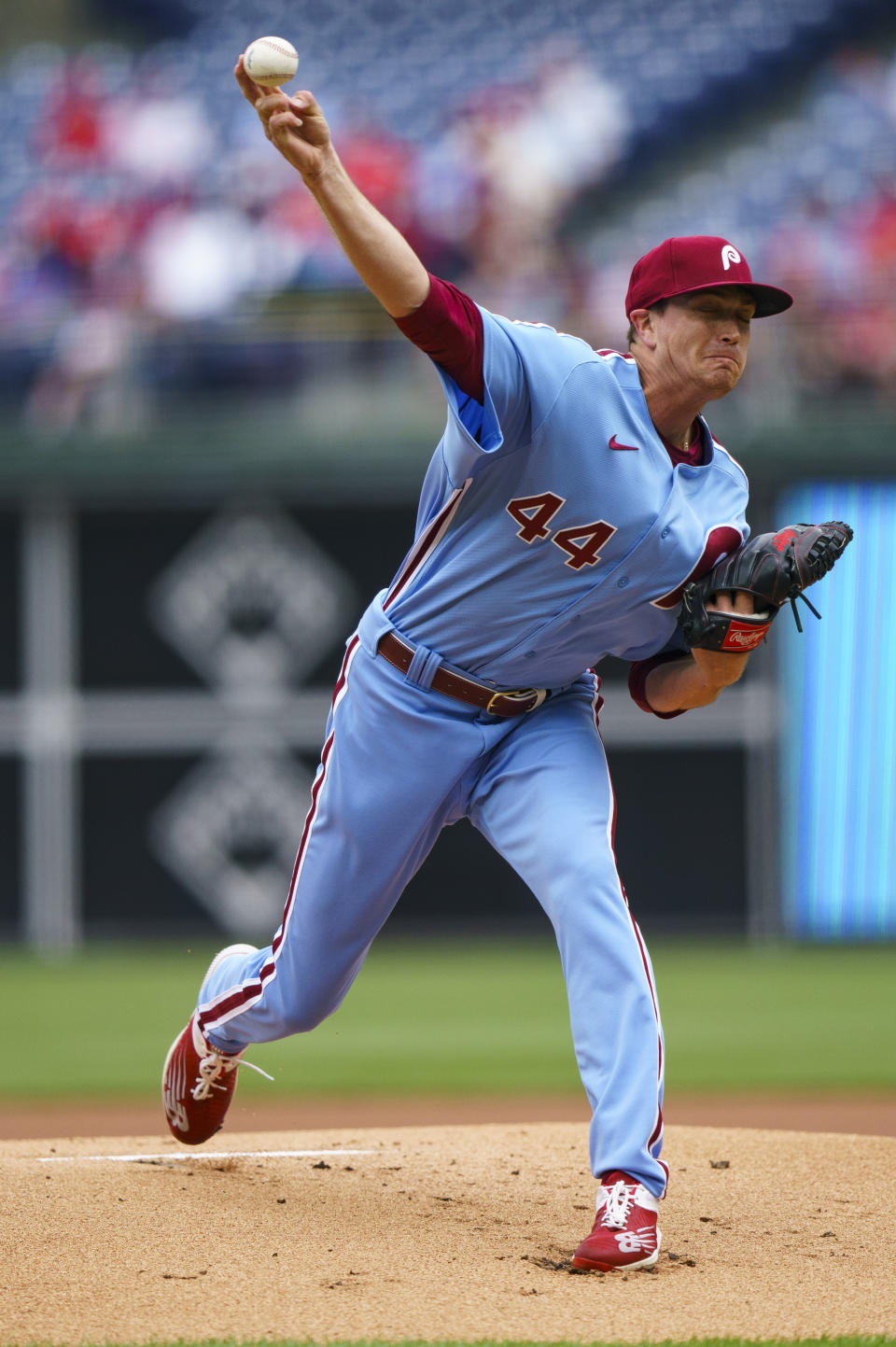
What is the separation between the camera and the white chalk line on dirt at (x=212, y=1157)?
4.12 metres

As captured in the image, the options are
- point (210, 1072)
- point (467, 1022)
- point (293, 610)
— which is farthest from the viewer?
point (293, 610)

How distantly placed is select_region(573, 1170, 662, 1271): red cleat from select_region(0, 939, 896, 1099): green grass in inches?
120

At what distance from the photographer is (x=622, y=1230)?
3.09m

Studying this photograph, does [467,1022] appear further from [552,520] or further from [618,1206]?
[552,520]

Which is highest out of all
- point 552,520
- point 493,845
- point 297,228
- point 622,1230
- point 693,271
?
point 297,228

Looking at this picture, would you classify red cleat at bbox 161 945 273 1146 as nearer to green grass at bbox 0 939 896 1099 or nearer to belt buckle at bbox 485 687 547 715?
belt buckle at bbox 485 687 547 715

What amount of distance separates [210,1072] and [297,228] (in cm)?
891

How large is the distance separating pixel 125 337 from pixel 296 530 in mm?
1600

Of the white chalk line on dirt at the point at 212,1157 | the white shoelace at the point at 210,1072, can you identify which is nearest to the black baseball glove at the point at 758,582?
the white shoelace at the point at 210,1072

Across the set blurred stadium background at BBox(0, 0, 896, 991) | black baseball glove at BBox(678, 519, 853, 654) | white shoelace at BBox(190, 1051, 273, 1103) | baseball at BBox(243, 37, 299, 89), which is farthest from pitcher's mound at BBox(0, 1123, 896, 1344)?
blurred stadium background at BBox(0, 0, 896, 991)

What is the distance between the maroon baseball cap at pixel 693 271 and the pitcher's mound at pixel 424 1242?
1831 mm

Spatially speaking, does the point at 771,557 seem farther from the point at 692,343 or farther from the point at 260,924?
the point at 260,924

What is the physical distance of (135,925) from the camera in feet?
34.6

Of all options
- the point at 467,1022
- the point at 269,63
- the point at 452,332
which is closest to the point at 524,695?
the point at 452,332
